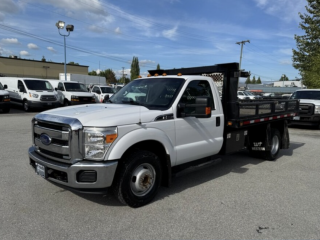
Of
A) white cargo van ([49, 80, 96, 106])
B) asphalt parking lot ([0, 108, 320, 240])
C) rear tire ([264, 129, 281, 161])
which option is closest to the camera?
asphalt parking lot ([0, 108, 320, 240])

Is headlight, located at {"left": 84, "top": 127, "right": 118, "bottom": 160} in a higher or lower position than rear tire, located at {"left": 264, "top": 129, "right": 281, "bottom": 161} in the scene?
higher

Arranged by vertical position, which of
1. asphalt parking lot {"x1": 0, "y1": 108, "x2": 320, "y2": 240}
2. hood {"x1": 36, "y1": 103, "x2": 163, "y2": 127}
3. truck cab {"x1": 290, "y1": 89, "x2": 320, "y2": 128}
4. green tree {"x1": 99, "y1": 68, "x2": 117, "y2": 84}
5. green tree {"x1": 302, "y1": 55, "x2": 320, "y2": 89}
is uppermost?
green tree {"x1": 99, "y1": 68, "x2": 117, "y2": 84}

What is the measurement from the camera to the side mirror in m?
3.90

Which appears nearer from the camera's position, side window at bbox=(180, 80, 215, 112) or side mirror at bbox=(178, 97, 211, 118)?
side mirror at bbox=(178, 97, 211, 118)

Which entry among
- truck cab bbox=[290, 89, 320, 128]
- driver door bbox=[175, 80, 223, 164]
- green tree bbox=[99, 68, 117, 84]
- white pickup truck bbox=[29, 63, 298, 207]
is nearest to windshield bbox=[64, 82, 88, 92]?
truck cab bbox=[290, 89, 320, 128]

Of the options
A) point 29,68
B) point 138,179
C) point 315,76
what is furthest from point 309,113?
point 29,68

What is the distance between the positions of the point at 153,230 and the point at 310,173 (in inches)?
162

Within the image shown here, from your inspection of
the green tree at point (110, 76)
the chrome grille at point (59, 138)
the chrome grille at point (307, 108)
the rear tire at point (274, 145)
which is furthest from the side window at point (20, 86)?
the green tree at point (110, 76)

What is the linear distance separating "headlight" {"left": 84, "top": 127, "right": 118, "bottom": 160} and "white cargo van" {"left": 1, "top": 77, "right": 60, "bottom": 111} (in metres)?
14.7

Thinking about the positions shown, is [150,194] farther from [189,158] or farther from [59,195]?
[59,195]

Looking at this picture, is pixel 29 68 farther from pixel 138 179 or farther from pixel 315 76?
pixel 138 179

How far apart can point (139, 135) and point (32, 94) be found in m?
15.2

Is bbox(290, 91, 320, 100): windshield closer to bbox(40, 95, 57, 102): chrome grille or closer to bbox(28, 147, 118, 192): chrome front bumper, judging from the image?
bbox(28, 147, 118, 192): chrome front bumper

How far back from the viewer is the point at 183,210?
3799mm
